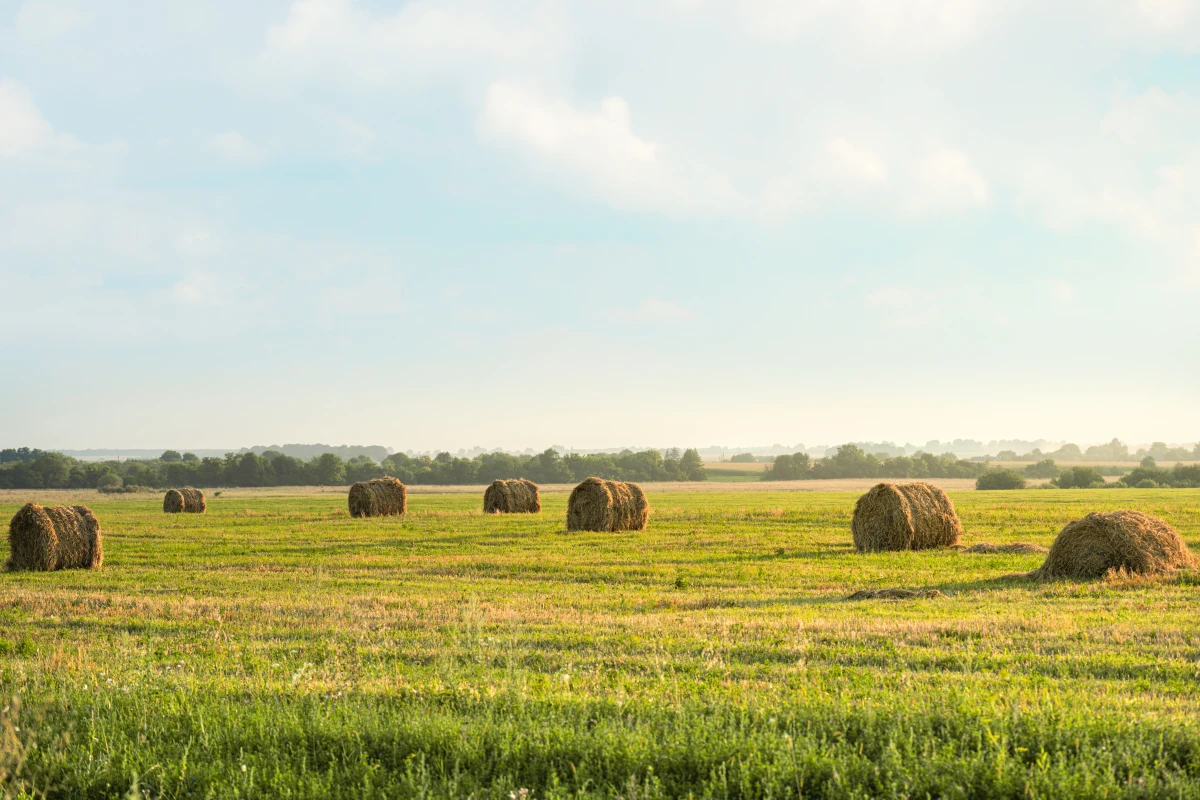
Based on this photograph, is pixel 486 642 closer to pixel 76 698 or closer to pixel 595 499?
pixel 76 698

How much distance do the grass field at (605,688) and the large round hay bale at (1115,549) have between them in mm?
1048

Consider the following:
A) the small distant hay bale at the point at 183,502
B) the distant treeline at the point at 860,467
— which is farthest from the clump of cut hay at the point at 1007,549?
the distant treeline at the point at 860,467

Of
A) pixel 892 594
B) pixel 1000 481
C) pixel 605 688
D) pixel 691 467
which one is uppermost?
pixel 605 688

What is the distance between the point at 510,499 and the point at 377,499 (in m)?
7.10

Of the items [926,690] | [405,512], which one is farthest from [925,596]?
[405,512]

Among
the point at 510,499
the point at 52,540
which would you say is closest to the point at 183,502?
the point at 510,499

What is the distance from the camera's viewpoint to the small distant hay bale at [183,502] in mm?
52562

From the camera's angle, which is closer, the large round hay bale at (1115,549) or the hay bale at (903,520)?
the large round hay bale at (1115,549)

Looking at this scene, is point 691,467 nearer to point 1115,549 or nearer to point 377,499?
point 377,499

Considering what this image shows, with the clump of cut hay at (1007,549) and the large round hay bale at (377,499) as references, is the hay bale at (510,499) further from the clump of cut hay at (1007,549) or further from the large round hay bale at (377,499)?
the clump of cut hay at (1007,549)

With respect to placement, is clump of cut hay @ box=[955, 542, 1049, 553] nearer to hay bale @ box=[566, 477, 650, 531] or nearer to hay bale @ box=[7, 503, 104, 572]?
hay bale @ box=[566, 477, 650, 531]

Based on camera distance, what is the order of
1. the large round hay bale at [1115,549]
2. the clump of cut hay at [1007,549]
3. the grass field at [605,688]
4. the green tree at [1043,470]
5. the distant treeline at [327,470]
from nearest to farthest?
the grass field at [605,688], the large round hay bale at [1115,549], the clump of cut hay at [1007,549], the distant treeline at [327,470], the green tree at [1043,470]

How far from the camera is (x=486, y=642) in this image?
10648 mm

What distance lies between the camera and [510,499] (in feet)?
153
